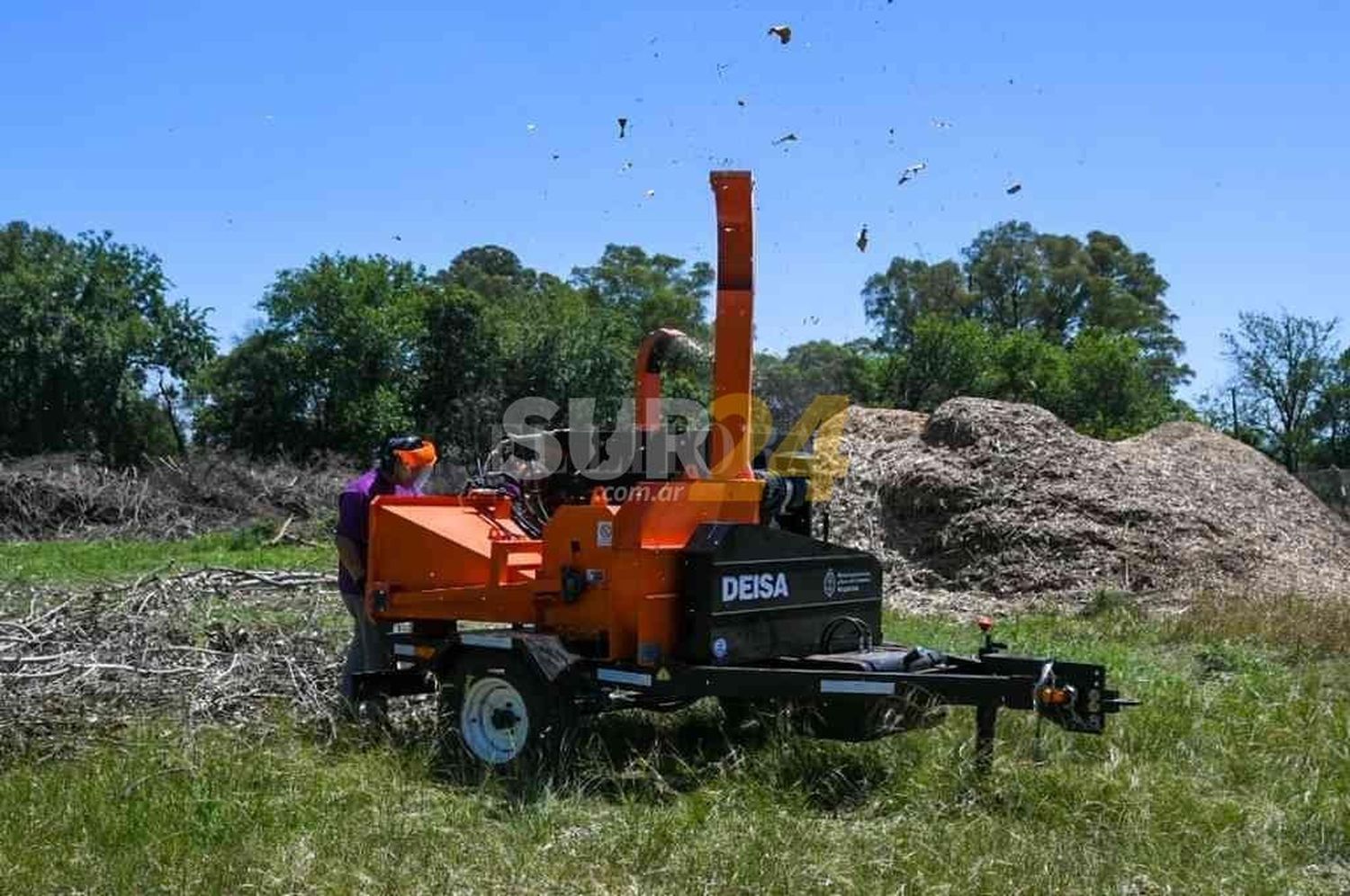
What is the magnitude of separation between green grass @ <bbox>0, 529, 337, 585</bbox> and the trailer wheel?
277 inches

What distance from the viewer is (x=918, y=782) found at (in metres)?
6.61

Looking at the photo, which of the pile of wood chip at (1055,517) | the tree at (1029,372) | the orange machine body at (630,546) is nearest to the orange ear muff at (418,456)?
the orange machine body at (630,546)

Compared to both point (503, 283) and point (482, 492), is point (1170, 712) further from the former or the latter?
point (503, 283)

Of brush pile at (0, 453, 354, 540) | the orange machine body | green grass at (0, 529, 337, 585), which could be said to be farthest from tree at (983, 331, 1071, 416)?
the orange machine body

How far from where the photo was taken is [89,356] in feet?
117

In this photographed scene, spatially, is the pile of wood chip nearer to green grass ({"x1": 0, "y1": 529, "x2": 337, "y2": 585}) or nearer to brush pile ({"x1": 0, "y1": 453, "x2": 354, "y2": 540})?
green grass ({"x1": 0, "y1": 529, "x2": 337, "y2": 585})

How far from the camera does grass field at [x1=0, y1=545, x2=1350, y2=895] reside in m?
5.32

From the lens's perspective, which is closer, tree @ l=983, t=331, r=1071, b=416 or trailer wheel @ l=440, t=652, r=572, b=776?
trailer wheel @ l=440, t=652, r=572, b=776

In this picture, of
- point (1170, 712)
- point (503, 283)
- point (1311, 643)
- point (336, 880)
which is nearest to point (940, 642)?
point (1311, 643)

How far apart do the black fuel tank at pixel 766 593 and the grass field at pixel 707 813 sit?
571 millimetres

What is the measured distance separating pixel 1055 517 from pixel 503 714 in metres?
11.0

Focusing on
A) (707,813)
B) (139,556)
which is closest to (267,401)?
(139,556)

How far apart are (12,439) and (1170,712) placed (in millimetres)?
33325

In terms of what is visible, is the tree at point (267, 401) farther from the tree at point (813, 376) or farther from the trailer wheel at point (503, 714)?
the trailer wheel at point (503, 714)
